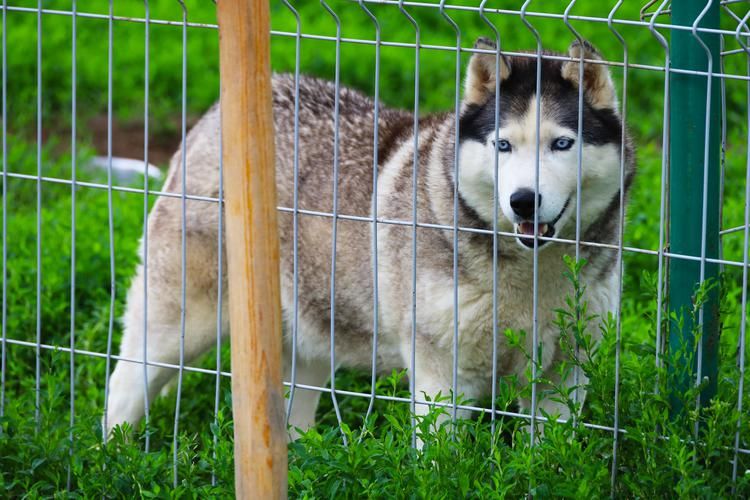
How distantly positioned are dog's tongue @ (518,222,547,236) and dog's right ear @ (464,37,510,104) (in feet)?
1.42

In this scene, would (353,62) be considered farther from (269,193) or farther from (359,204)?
(269,193)

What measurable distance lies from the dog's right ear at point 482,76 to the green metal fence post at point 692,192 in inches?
23.5

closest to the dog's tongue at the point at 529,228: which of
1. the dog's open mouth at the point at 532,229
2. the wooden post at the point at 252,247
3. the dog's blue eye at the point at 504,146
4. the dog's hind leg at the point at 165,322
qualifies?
the dog's open mouth at the point at 532,229

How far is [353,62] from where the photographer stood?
8.32m

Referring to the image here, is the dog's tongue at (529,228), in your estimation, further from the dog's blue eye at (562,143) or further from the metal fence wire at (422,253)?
the dog's blue eye at (562,143)

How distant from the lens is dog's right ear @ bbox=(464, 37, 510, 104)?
3455mm

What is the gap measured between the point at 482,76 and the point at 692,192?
80cm

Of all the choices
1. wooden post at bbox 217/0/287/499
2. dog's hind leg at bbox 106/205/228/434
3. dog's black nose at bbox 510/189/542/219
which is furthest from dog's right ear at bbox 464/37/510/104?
dog's hind leg at bbox 106/205/228/434

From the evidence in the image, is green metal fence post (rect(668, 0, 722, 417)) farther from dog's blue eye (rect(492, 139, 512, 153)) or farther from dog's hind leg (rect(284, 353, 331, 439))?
dog's hind leg (rect(284, 353, 331, 439))

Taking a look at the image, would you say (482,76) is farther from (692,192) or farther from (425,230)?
(692,192)

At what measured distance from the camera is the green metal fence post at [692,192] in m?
2.98

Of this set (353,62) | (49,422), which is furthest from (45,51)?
(49,422)

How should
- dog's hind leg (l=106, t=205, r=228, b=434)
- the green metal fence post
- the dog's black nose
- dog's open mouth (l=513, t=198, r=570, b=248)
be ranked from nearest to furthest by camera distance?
1. the green metal fence post
2. the dog's black nose
3. dog's open mouth (l=513, t=198, r=570, b=248)
4. dog's hind leg (l=106, t=205, r=228, b=434)

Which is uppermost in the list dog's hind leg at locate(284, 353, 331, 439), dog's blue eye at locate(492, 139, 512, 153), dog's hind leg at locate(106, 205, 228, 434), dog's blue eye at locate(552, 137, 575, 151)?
dog's blue eye at locate(552, 137, 575, 151)
